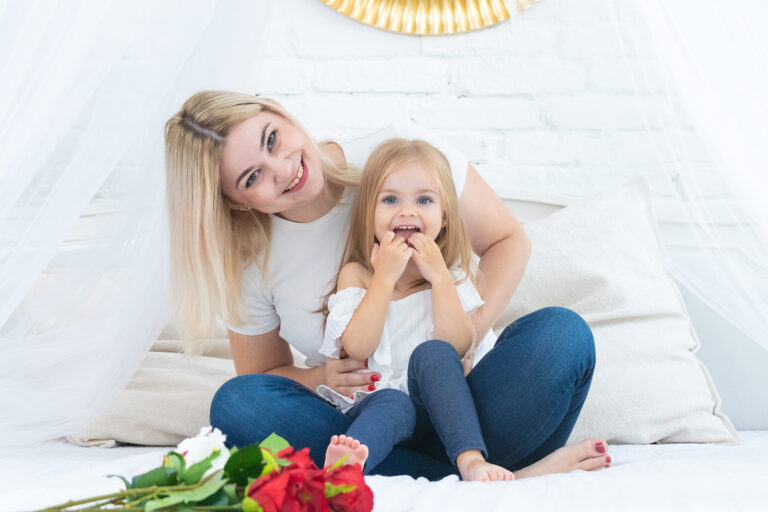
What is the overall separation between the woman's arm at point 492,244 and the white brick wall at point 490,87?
38 cm

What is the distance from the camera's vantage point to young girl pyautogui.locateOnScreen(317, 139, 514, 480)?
1000 millimetres

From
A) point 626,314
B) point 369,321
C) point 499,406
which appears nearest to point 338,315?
point 369,321

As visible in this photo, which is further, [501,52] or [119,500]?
[501,52]

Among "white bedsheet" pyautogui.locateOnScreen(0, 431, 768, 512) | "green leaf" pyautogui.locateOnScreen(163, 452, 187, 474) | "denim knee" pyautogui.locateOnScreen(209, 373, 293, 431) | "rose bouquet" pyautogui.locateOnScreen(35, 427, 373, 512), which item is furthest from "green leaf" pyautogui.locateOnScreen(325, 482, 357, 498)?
"denim knee" pyautogui.locateOnScreen(209, 373, 293, 431)

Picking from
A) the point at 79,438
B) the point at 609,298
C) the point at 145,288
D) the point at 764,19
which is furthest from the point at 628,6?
the point at 79,438

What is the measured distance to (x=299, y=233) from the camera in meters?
1.26

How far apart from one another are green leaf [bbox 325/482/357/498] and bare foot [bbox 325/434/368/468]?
361 millimetres

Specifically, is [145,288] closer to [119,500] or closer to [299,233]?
[299,233]

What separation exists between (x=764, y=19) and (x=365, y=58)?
105 centimetres

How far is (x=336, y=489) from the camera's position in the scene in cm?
48

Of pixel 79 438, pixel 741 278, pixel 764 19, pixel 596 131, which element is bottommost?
pixel 79 438

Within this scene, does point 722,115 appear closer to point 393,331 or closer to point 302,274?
point 393,331

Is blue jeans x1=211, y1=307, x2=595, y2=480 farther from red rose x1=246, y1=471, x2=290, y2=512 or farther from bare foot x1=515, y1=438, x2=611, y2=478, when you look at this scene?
red rose x1=246, y1=471, x2=290, y2=512

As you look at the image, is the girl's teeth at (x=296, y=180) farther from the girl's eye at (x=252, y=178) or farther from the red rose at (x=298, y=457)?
the red rose at (x=298, y=457)
